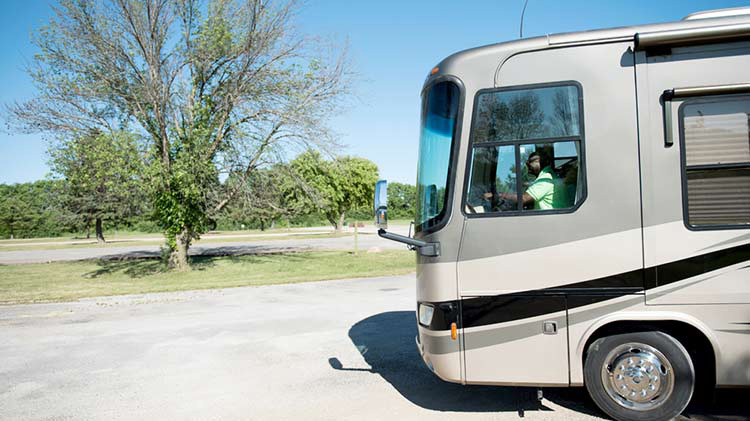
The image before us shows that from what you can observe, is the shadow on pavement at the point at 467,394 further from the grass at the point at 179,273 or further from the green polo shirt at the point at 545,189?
the grass at the point at 179,273

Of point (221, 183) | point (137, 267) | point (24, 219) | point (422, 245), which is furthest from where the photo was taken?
point (24, 219)

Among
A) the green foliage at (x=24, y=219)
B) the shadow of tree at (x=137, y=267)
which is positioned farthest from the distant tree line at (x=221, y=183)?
the green foliage at (x=24, y=219)

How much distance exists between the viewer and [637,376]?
4113 mm

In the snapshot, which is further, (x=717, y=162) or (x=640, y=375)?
(x=640, y=375)

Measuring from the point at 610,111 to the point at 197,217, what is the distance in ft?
52.8

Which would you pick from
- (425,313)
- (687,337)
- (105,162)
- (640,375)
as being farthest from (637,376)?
(105,162)

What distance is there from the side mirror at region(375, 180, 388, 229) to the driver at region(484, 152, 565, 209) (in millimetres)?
996

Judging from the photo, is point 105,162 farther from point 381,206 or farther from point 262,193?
point 381,206

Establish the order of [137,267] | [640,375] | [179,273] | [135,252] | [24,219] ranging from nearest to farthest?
[640,375], [179,273], [137,267], [135,252], [24,219]

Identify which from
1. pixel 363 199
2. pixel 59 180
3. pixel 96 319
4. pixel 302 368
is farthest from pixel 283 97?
pixel 363 199

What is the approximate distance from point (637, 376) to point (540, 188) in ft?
5.62

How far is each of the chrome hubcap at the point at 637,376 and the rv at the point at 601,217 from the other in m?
0.01

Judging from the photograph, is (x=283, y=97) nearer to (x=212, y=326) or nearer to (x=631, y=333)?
(x=212, y=326)

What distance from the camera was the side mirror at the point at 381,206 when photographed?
4.38 metres
